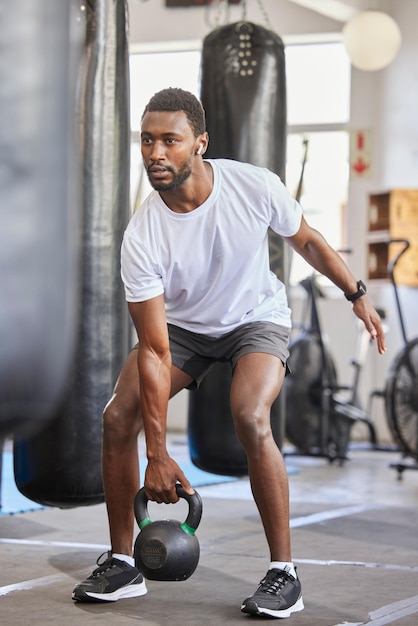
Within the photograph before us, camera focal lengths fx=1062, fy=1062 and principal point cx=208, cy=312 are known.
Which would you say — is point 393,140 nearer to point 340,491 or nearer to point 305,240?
point 340,491

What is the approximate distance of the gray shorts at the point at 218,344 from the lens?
2.87 metres

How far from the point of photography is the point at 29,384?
1013 millimetres

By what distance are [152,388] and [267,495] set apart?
40cm

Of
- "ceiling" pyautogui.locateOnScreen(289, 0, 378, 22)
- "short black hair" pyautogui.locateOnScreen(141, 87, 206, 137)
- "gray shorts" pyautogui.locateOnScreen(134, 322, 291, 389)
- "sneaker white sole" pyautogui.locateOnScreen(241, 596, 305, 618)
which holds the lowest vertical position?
"sneaker white sole" pyautogui.locateOnScreen(241, 596, 305, 618)

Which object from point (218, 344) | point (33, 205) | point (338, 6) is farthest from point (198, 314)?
point (338, 6)

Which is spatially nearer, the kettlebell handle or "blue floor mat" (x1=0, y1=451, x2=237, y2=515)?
the kettlebell handle

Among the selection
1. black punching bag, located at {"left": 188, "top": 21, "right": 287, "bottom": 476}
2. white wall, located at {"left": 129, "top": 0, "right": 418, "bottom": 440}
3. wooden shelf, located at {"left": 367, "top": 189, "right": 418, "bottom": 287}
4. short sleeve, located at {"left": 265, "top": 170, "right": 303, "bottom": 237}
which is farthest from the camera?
white wall, located at {"left": 129, "top": 0, "right": 418, "bottom": 440}

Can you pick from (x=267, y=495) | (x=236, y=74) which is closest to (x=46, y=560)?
(x=267, y=495)

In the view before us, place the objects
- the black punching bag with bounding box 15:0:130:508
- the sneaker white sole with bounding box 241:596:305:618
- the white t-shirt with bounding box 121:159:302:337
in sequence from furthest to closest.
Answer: the black punching bag with bounding box 15:0:130:508 < the white t-shirt with bounding box 121:159:302:337 < the sneaker white sole with bounding box 241:596:305:618

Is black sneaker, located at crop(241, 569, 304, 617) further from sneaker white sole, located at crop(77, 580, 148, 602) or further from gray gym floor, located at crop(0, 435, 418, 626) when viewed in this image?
sneaker white sole, located at crop(77, 580, 148, 602)

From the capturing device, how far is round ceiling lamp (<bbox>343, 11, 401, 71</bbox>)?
21.9ft

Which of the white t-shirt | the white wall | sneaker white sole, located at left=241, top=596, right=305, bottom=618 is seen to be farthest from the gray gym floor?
the white wall

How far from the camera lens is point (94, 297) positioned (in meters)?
3.23

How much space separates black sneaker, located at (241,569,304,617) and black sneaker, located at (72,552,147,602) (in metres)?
0.34
